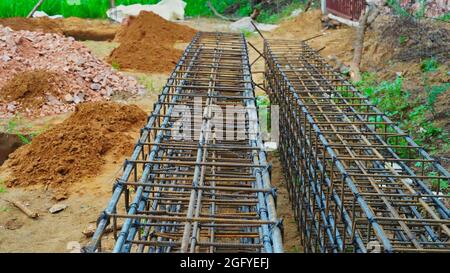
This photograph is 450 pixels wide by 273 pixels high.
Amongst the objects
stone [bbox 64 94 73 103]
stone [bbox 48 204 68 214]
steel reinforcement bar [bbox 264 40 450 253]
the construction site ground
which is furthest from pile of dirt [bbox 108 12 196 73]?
stone [bbox 48 204 68 214]

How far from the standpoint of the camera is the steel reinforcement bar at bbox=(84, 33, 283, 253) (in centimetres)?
416

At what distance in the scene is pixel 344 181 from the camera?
5.29m

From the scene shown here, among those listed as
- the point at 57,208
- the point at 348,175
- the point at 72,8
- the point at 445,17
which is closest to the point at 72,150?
the point at 57,208

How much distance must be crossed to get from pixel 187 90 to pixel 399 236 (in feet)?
12.0

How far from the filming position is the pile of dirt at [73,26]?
21250 mm

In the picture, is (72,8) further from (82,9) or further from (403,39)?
(403,39)

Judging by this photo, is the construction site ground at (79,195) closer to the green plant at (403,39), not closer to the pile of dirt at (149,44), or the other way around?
the green plant at (403,39)

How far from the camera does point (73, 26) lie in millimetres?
24594

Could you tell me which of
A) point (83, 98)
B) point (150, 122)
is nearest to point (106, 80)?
point (83, 98)

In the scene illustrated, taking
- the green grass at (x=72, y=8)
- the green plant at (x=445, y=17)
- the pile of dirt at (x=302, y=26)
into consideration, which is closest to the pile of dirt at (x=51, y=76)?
the green plant at (x=445, y=17)

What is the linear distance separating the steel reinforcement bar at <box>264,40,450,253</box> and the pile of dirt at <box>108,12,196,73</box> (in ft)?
26.4

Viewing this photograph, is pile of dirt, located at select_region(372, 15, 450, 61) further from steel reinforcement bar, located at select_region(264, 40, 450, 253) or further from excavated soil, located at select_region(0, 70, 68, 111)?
excavated soil, located at select_region(0, 70, 68, 111)

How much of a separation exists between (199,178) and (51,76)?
10209mm

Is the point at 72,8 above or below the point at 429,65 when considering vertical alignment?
above
